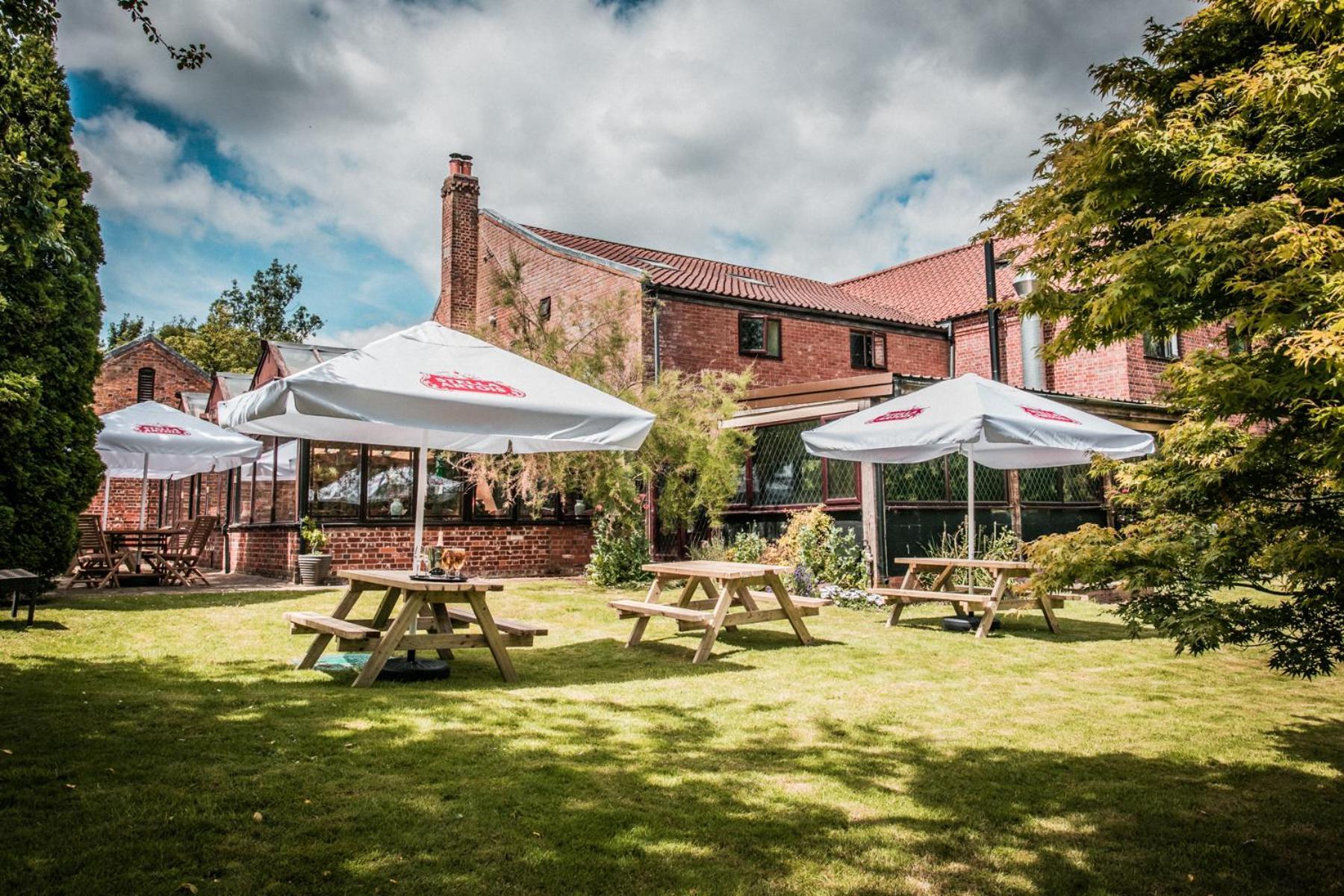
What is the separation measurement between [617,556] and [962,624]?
5.54m

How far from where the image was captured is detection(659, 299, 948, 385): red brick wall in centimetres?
1809

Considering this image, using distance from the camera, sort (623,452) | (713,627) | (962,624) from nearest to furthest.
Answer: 1. (713,627)
2. (962,624)
3. (623,452)

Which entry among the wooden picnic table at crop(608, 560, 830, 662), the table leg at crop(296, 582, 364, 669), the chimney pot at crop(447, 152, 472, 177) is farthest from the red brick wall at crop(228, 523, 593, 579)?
the chimney pot at crop(447, 152, 472, 177)

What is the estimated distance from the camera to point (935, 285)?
24.3 m

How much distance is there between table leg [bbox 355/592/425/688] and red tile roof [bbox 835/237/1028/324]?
18.3m

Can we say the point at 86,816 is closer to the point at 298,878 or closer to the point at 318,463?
the point at 298,878

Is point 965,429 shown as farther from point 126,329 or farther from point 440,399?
point 126,329

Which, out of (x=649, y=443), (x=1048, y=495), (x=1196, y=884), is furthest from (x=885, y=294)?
(x=1196, y=884)

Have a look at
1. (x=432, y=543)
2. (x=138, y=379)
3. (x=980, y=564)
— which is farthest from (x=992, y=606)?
(x=138, y=379)

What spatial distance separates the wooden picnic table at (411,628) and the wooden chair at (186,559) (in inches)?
317

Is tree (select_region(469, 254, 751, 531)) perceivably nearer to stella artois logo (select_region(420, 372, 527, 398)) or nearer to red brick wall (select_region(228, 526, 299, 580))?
red brick wall (select_region(228, 526, 299, 580))

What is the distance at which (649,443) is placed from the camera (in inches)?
490

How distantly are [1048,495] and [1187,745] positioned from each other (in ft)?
32.8

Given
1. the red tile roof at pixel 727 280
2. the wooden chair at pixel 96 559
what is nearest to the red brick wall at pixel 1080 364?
the red tile roof at pixel 727 280
